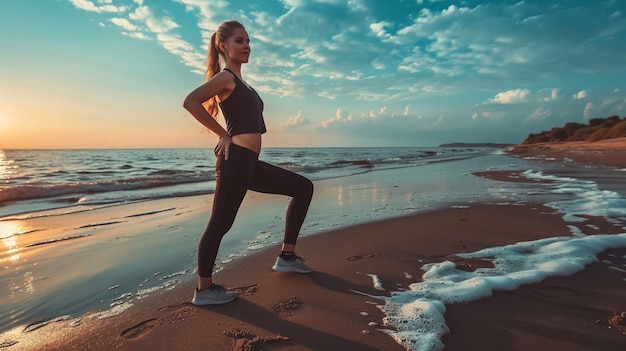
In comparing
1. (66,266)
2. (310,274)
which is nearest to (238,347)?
(310,274)

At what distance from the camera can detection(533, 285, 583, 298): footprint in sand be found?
2.45 metres

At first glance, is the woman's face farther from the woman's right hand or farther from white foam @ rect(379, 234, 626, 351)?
white foam @ rect(379, 234, 626, 351)

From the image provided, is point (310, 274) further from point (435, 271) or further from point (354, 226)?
point (354, 226)

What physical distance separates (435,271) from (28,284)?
3.66m

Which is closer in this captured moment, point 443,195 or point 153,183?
point 443,195

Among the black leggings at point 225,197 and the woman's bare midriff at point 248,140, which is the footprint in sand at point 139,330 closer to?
the black leggings at point 225,197

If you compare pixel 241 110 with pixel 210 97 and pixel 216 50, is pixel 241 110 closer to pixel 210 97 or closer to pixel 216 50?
pixel 210 97

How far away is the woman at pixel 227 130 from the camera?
2.53 meters

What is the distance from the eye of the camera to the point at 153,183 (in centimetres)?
1267

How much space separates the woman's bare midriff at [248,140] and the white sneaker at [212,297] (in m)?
1.11

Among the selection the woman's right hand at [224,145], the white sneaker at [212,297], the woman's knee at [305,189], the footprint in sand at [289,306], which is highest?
the woman's right hand at [224,145]

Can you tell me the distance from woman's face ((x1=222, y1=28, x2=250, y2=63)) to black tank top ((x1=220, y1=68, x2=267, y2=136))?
171mm

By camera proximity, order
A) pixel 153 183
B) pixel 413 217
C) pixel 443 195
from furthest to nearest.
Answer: pixel 153 183, pixel 443 195, pixel 413 217

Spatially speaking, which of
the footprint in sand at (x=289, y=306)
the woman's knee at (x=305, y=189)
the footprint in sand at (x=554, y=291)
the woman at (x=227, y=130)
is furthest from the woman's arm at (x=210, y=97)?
the footprint in sand at (x=554, y=291)
